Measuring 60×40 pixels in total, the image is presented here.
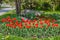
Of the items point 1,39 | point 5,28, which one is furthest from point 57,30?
Result: point 1,39

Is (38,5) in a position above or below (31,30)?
below

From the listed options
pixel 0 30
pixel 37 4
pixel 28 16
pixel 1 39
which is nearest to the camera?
pixel 1 39

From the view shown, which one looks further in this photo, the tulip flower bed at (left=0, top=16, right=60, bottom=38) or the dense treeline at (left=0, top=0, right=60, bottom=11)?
the dense treeline at (left=0, top=0, right=60, bottom=11)

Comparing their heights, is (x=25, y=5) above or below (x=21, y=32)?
below

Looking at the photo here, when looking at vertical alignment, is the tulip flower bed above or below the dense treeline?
above

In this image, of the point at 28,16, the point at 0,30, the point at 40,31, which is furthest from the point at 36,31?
the point at 28,16

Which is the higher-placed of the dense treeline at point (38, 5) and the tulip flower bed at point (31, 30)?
the tulip flower bed at point (31, 30)

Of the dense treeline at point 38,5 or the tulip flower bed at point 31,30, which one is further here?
the dense treeline at point 38,5

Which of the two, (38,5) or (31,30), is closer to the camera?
(31,30)

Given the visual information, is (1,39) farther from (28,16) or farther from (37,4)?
(37,4)

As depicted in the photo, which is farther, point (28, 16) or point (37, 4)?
point (37, 4)

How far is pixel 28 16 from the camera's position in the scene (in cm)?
1911

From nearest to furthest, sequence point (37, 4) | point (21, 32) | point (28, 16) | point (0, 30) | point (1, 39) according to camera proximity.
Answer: point (1, 39)
point (21, 32)
point (0, 30)
point (28, 16)
point (37, 4)

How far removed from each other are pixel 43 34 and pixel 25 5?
20352 mm
